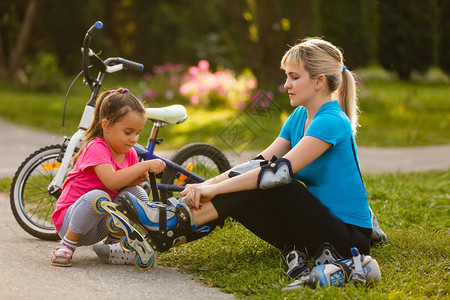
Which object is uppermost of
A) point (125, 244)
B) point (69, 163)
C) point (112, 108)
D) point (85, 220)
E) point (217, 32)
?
point (112, 108)

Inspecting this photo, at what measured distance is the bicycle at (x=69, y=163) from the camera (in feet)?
12.0

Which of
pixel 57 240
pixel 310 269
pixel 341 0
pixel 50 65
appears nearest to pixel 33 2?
pixel 50 65

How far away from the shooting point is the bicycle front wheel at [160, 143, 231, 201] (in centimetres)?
401

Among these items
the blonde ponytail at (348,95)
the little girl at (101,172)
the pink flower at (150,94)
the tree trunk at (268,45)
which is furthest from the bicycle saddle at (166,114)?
the pink flower at (150,94)

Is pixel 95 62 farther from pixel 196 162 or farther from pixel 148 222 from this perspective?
pixel 148 222

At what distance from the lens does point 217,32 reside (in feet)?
75.9

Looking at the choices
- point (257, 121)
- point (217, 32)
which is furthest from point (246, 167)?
point (217, 32)

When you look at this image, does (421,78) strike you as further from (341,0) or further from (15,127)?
(15,127)

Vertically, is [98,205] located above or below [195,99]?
above

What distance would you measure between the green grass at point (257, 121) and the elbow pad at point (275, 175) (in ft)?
14.7

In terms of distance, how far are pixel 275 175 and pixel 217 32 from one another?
20.9 meters

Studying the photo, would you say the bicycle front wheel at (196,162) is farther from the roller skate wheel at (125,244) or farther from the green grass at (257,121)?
the green grass at (257,121)

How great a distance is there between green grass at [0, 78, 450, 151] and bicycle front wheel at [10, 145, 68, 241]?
351cm

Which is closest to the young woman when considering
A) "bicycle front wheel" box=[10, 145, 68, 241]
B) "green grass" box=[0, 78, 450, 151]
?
"bicycle front wheel" box=[10, 145, 68, 241]
